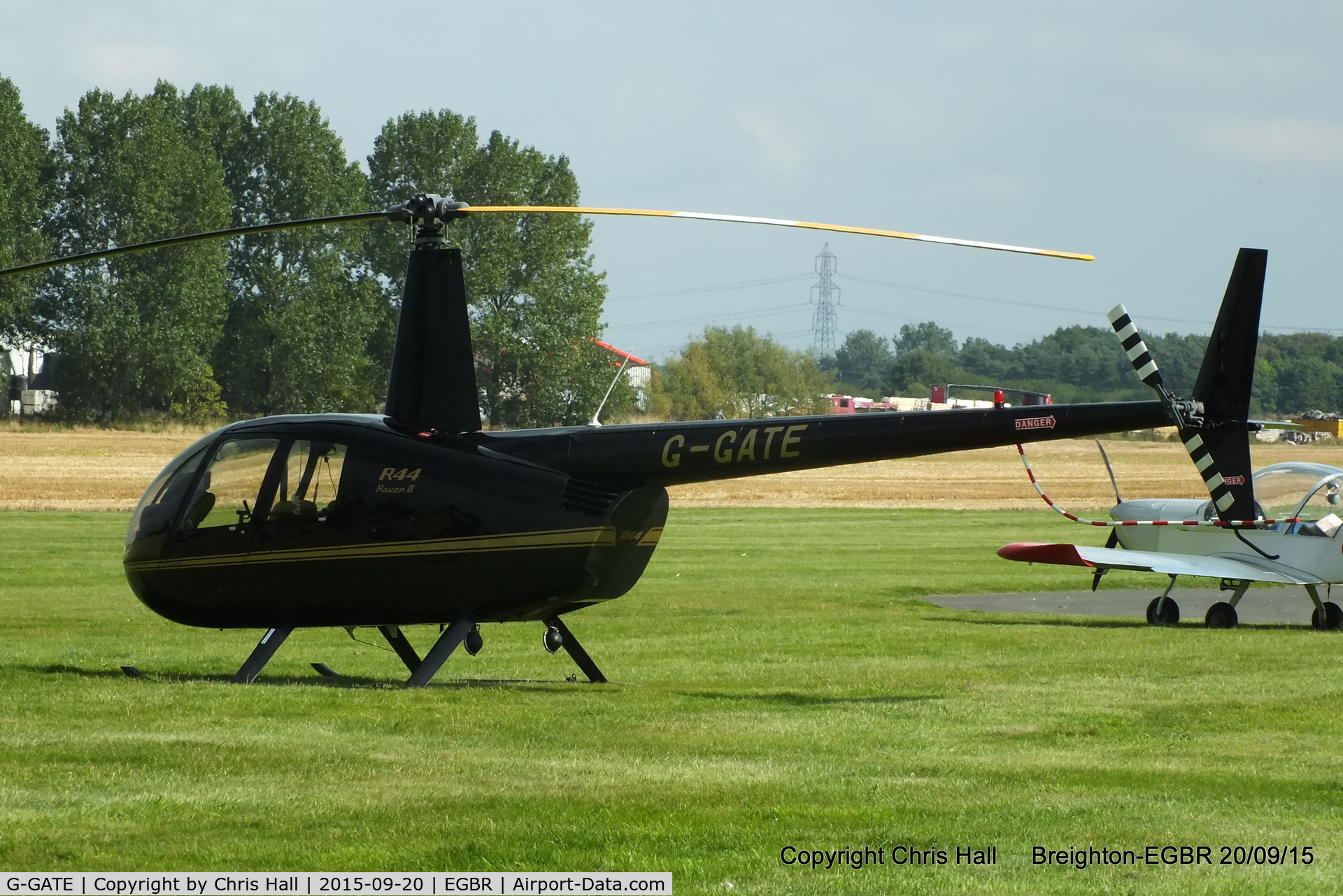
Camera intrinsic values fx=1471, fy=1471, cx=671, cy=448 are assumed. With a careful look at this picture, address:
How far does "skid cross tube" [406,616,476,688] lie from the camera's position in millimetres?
10945

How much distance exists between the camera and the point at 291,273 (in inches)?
2899

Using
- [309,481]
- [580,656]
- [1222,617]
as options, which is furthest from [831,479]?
[309,481]

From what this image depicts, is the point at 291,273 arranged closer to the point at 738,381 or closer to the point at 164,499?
the point at 738,381

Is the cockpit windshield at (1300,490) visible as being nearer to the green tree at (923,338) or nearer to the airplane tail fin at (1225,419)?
the airplane tail fin at (1225,419)

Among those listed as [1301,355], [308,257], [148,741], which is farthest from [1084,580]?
[1301,355]

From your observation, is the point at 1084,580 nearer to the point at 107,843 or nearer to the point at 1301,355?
the point at 107,843

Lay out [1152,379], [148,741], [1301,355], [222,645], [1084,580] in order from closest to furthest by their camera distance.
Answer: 1. [148,741]
2. [1152,379]
3. [222,645]
4. [1084,580]
5. [1301,355]

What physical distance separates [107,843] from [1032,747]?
5311 millimetres

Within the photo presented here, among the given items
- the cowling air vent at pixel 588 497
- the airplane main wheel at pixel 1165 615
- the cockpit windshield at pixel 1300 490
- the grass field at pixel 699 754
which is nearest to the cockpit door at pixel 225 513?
the grass field at pixel 699 754

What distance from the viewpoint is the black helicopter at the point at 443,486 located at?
1077 centimetres

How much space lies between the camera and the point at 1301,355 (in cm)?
8800

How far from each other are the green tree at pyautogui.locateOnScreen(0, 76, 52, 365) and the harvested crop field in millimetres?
6392

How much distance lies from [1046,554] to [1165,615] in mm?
1842

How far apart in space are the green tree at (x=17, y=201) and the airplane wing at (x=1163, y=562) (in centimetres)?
5588
